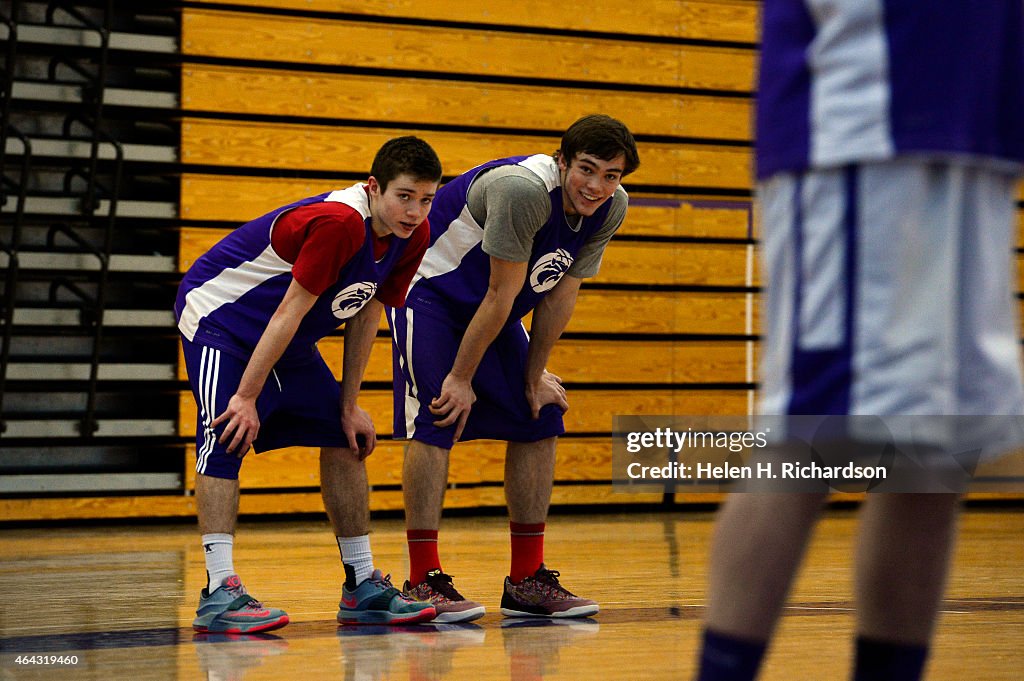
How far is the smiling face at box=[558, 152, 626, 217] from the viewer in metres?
2.80

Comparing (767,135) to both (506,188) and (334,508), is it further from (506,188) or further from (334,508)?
(334,508)

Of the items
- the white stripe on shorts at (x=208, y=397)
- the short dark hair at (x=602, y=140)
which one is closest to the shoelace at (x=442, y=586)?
the white stripe on shorts at (x=208, y=397)

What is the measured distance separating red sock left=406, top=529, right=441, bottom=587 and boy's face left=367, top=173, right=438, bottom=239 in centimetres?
70

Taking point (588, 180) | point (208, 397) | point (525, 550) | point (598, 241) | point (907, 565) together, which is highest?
point (588, 180)

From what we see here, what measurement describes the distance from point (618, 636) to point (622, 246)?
3.88m

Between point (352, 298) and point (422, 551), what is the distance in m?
0.62

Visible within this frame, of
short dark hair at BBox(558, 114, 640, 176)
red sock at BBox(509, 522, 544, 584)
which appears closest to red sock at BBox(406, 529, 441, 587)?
red sock at BBox(509, 522, 544, 584)

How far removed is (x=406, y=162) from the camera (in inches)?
106

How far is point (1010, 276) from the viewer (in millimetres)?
1172

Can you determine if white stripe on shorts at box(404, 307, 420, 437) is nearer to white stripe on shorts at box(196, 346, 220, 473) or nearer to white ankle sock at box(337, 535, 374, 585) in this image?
white ankle sock at box(337, 535, 374, 585)

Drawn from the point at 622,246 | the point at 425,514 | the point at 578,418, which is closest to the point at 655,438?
the point at 578,418

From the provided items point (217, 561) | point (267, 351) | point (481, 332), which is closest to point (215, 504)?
point (217, 561)

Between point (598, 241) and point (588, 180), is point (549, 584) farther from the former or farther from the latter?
point (588, 180)

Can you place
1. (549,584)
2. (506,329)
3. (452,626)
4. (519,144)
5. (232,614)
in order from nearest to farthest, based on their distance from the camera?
(232,614) → (452,626) → (549,584) → (506,329) → (519,144)
